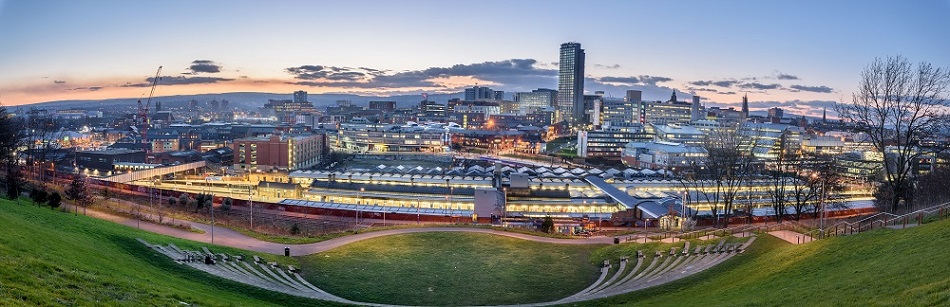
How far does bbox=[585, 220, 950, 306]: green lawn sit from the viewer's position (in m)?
10.6

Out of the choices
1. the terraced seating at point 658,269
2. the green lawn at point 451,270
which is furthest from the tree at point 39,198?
the terraced seating at point 658,269

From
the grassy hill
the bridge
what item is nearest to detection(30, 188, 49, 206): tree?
the grassy hill

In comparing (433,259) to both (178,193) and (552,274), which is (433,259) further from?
(178,193)

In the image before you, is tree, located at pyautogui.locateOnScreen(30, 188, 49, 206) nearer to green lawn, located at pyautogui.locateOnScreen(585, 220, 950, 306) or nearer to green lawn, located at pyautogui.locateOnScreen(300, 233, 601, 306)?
green lawn, located at pyautogui.locateOnScreen(300, 233, 601, 306)

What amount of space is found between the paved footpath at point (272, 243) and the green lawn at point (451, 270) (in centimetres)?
97

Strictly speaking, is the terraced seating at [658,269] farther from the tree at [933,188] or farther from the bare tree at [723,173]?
the tree at [933,188]

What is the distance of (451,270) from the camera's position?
2219 cm

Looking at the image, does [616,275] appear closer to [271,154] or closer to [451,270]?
[451,270]

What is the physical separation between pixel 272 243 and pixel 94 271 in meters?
13.0

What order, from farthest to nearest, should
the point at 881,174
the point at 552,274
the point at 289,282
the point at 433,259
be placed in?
the point at 881,174 → the point at 433,259 → the point at 552,274 → the point at 289,282

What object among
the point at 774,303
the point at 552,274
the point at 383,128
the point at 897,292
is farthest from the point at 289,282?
the point at 383,128

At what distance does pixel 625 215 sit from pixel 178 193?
3522cm

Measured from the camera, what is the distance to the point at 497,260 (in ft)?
77.9

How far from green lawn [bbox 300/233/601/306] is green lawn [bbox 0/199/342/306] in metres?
2.91
